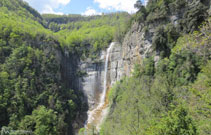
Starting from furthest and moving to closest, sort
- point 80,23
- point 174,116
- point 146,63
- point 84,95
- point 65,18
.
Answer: point 65,18, point 80,23, point 84,95, point 146,63, point 174,116

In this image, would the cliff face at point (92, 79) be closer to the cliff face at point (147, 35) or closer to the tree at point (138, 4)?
the cliff face at point (147, 35)

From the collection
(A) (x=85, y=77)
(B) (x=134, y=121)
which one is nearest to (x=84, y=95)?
(A) (x=85, y=77)

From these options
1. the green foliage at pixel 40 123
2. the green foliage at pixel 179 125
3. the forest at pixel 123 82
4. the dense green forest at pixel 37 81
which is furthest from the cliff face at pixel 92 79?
the green foliage at pixel 179 125

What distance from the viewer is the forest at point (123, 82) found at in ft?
42.0

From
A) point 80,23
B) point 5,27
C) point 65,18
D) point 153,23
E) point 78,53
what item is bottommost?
point 78,53

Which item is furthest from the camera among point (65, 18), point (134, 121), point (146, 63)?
point (65, 18)

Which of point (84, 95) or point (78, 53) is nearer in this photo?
point (84, 95)

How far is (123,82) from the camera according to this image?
31453 mm

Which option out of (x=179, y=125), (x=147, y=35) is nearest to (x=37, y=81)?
(x=147, y=35)

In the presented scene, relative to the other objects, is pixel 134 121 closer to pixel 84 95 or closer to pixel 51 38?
pixel 84 95

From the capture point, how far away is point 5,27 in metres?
36.5

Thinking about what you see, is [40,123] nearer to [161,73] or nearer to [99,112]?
[99,112]

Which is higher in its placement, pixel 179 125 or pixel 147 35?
pixel 147 35

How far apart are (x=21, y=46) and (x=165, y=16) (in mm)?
34730
